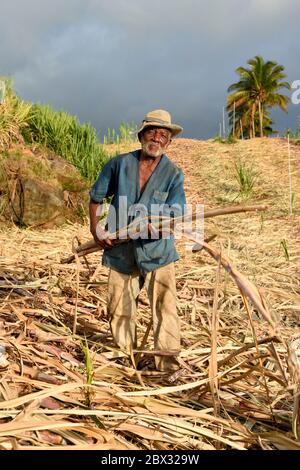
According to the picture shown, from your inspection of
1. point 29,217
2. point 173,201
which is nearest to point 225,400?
point 173,201

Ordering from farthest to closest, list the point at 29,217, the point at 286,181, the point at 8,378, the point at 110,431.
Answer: the point at 286,181, the point at 29,217, the point at 8,378, the point at 110,431

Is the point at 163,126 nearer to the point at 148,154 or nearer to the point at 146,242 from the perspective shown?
the point at 148,154

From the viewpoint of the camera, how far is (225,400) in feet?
6.96

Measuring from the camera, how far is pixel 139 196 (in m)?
2.51

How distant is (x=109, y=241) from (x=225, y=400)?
0.88 m

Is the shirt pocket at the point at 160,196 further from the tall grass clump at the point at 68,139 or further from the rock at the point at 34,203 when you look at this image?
the tall grass clump at the point at 68,139

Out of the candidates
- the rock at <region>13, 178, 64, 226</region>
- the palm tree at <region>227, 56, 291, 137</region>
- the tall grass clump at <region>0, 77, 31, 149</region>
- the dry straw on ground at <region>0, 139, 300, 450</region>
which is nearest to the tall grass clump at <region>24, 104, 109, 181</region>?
the tall grass clump at <region>0, 77, 31, 149</region>

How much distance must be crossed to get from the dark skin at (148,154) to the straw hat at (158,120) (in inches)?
1.5

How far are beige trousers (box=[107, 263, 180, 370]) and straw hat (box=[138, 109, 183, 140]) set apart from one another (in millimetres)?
676

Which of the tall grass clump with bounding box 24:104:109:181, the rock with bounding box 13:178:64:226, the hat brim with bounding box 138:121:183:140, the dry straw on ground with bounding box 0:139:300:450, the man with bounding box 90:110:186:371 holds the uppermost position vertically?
the tall grass clump with bounding box 24:104:109:181

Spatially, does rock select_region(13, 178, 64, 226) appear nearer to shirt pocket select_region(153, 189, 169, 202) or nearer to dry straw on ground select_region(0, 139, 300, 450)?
dry straw on ground select_region(0, 139, 300, 450)

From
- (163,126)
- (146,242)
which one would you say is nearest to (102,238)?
(146,242)

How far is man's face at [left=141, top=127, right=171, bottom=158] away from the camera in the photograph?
2439mm
